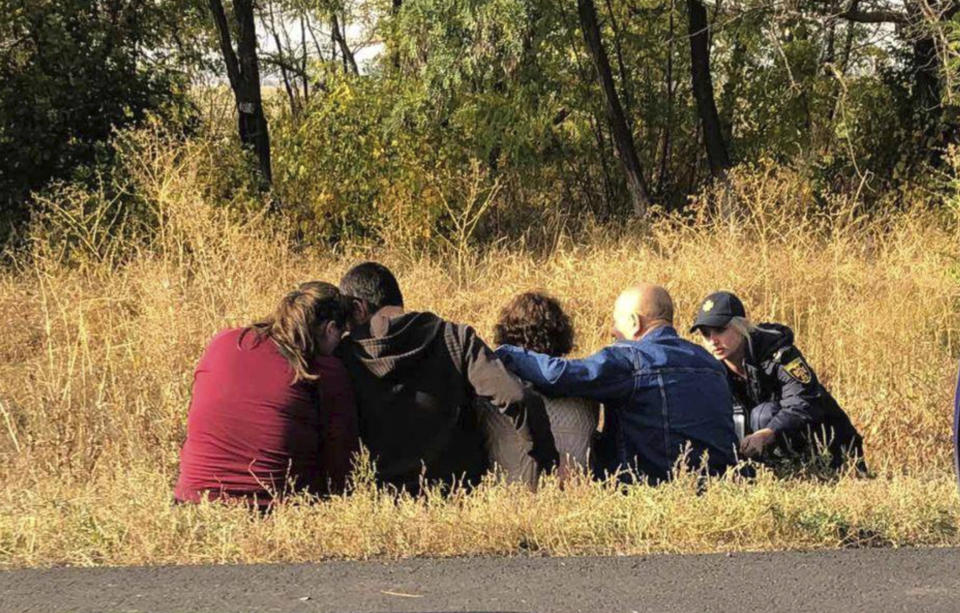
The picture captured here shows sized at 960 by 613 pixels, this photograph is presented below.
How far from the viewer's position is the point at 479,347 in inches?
219

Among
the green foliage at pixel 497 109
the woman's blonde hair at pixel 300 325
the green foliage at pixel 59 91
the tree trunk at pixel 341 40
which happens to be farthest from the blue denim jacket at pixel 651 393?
the tree trunk at pixel 341 40

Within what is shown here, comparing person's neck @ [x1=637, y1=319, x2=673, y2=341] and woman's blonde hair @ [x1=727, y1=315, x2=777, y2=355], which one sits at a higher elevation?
person's neck @ [x1=637, y1=319, x2=673, y2=341]

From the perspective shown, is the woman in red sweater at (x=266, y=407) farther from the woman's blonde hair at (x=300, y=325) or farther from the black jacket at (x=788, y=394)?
the black jacket at (x=788, y=394)

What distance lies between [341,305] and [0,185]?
→ 10.6m

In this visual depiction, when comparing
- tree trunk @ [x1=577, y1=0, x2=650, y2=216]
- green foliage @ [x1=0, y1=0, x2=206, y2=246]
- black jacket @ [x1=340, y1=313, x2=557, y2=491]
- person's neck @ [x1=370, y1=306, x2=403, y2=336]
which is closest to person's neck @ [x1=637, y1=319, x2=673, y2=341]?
black jacket @ [x1=340, y1=313, x2=557, y2=491]

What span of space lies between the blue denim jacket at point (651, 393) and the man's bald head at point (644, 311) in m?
0.07

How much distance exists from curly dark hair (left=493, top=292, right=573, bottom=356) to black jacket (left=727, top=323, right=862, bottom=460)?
1.07 metres

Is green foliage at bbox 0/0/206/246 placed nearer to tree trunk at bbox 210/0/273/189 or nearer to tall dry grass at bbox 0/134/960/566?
tall dry grass at bbox 0/134/960/566

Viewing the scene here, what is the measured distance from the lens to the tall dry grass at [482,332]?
4746 mm

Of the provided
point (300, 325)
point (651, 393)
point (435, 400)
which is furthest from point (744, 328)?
point (300, 325)

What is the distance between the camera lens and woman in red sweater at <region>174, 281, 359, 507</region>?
520 cm

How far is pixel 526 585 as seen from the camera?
4.23 meters

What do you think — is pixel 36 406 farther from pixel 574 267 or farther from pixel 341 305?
pixel 574 267

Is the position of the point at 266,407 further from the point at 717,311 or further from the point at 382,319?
the point at 717,311
